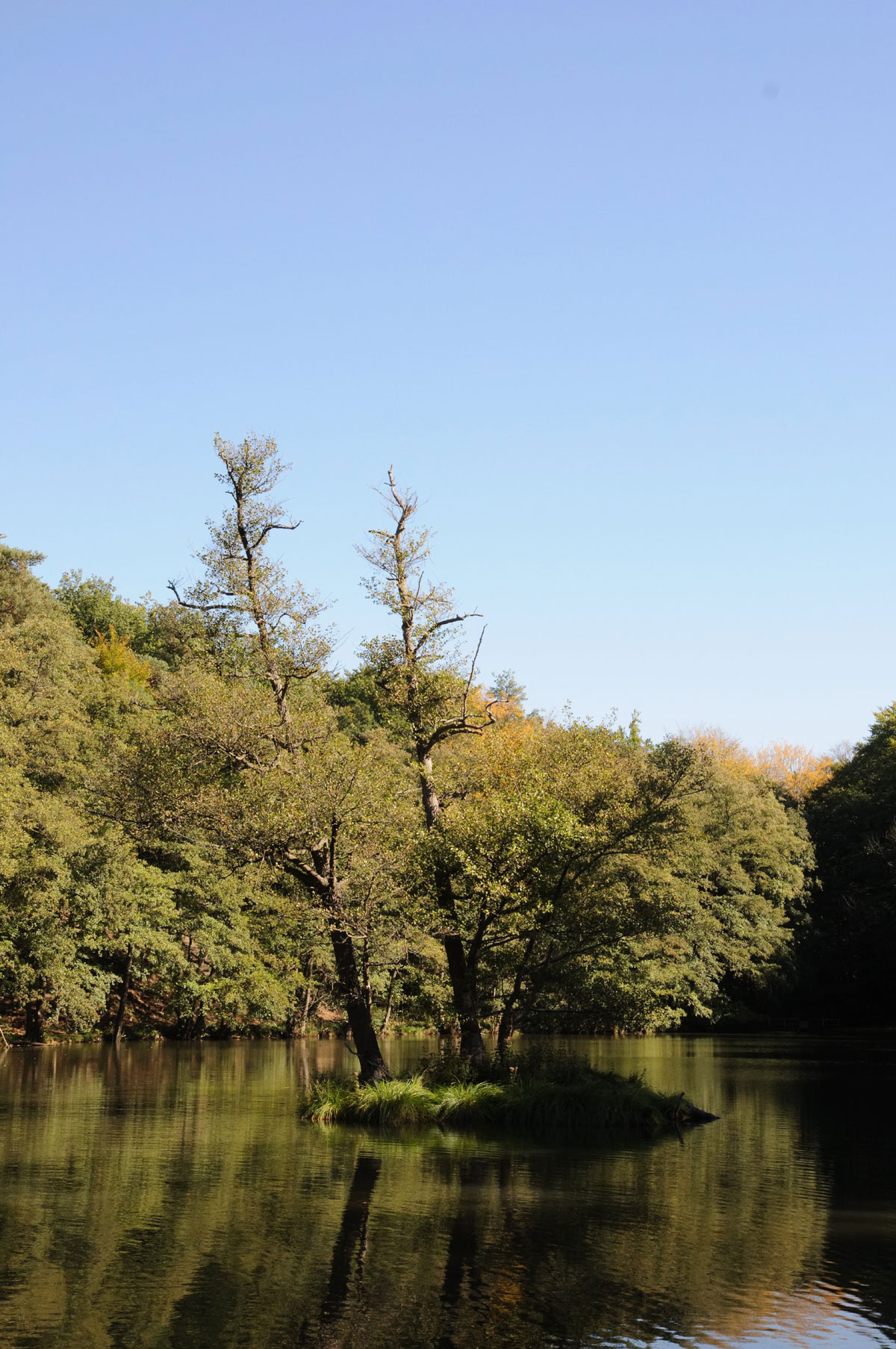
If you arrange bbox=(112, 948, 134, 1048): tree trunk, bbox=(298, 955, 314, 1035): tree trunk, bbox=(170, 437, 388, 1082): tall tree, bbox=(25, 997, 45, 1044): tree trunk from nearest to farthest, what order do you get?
bbox=(170, 437, 388, 1082): tall tree
bbox=(25, 997, 45, 1044): tree trunk
bbox=(112, 948, 134, 1048): tree trunk
bbox=(298, 955, 314, 1035): tree trunk

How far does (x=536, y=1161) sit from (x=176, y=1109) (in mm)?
11519

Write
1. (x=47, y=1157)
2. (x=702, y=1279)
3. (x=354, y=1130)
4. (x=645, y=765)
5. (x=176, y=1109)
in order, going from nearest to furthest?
(x=702, y=1279) → (x=47, y=1157) → (x=354, y=1130) → (x=176, y=1109) → (x=645, y=765)

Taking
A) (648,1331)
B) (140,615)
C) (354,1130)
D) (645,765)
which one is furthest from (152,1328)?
(140,615)

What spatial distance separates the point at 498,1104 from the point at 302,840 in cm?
776

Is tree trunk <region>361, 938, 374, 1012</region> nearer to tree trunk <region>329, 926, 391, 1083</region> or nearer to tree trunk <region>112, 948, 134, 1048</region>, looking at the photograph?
tree trunk <region>329, 926, 391, 1083</region>

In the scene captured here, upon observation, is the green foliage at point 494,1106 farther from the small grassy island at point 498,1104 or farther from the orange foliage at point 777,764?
the orange foliage at point 777,764

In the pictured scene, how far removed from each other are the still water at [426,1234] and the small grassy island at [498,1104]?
3.50 feet

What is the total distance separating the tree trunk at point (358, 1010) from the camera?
2866cm

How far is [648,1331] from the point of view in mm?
12000

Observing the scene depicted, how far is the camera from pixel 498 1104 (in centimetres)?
2817

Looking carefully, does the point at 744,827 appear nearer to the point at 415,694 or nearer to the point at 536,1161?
the point at 415,694

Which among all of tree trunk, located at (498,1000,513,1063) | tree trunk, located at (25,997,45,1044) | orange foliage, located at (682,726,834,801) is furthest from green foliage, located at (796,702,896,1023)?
tree trunk, located at (498,1000,513,1063)

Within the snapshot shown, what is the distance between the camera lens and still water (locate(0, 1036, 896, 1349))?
1212 centimetres

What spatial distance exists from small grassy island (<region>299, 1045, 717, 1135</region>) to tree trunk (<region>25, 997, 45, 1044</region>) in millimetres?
26997
